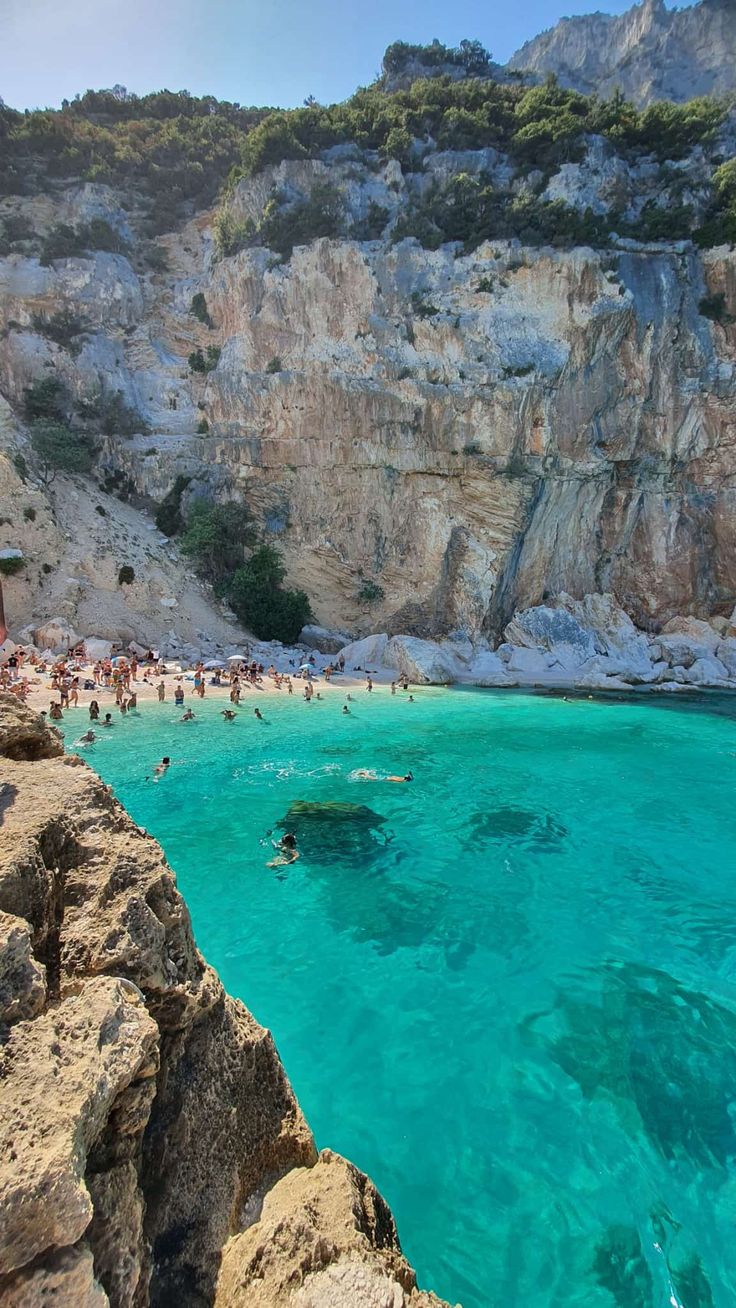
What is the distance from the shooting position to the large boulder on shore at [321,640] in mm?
34125

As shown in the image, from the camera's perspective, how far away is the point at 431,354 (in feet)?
110

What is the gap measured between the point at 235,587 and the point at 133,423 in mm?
12102

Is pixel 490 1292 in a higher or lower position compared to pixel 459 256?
lower

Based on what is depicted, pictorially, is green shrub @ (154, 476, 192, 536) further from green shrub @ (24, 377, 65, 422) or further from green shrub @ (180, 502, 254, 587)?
green shrub @ (24, 377, 65, 422)

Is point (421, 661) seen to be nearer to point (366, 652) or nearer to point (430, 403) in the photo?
point (366, 652)

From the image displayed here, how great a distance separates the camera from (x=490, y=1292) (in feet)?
13.2

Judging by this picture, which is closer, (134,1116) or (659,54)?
(134,1116)

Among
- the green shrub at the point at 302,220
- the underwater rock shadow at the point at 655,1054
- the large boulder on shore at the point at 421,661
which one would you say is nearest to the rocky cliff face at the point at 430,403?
the green shrub at the point at 302,220

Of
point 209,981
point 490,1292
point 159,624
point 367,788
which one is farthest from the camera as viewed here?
A: point 159,624

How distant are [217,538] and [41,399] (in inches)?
457

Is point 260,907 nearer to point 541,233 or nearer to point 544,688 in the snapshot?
point 544,688

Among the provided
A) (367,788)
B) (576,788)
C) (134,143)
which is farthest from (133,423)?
(576,788)

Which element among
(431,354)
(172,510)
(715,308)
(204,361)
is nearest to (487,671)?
(431,354)

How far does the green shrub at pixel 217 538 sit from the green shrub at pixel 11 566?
7.92 m
